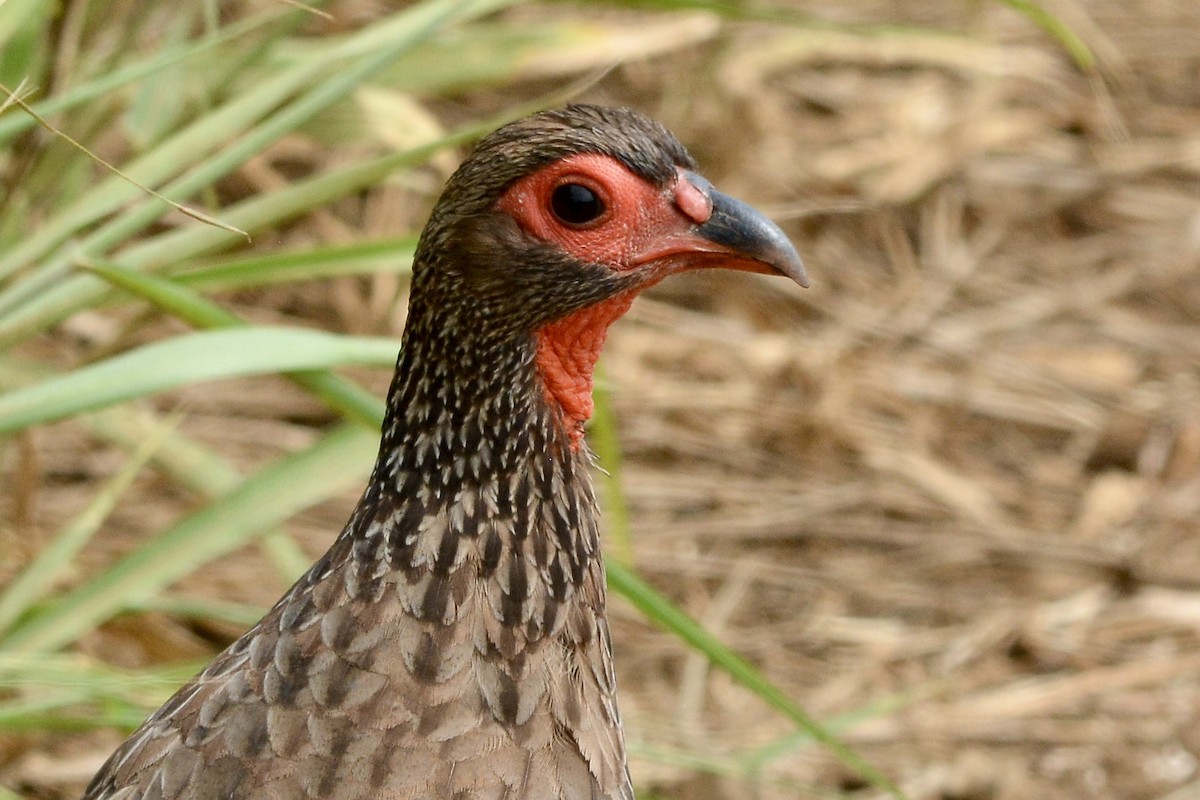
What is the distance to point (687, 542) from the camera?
4.29 meters

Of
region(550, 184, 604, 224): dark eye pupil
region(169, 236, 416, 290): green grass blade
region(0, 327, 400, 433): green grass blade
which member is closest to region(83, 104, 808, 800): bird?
region(550, 184, 604, 224): dark eye pupil

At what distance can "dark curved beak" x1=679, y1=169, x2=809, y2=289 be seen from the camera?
190cm

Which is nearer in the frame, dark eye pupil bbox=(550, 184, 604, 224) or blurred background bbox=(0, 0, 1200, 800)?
dark eye pupil bbox=(550, 184, 604, 224)

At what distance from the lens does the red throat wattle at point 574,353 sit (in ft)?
6.40

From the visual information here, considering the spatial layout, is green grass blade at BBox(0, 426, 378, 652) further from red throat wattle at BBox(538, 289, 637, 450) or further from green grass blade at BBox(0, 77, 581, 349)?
red throat wattle at BBox(538, 289, 637, 450)

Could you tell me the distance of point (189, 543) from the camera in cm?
257

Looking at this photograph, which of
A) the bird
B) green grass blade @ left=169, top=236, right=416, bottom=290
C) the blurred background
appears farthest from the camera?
the blurred background

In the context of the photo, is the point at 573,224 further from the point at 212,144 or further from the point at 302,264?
the point at 212,144

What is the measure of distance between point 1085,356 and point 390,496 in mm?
3441

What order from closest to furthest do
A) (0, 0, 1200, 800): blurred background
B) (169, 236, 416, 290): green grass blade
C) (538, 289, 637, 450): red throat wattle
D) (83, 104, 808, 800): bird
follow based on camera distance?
(83, 104, 808, 800): bird
(538, 289, 637, 450): red throat wattle
(169, 236, 416, 290): green grass blade
(0, 0, 1200, 800): blurred background

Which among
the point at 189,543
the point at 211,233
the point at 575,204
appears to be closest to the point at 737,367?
the point at 189,543

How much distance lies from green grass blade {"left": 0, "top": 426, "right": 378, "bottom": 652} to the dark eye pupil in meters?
0.86

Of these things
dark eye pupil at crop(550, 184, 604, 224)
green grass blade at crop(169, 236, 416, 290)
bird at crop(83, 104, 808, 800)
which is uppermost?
green grass blade at crop(169, 236, 416, 290)

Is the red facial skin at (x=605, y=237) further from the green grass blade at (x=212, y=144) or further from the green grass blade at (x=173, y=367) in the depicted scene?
the green grass blade at (x=212, y=144)
